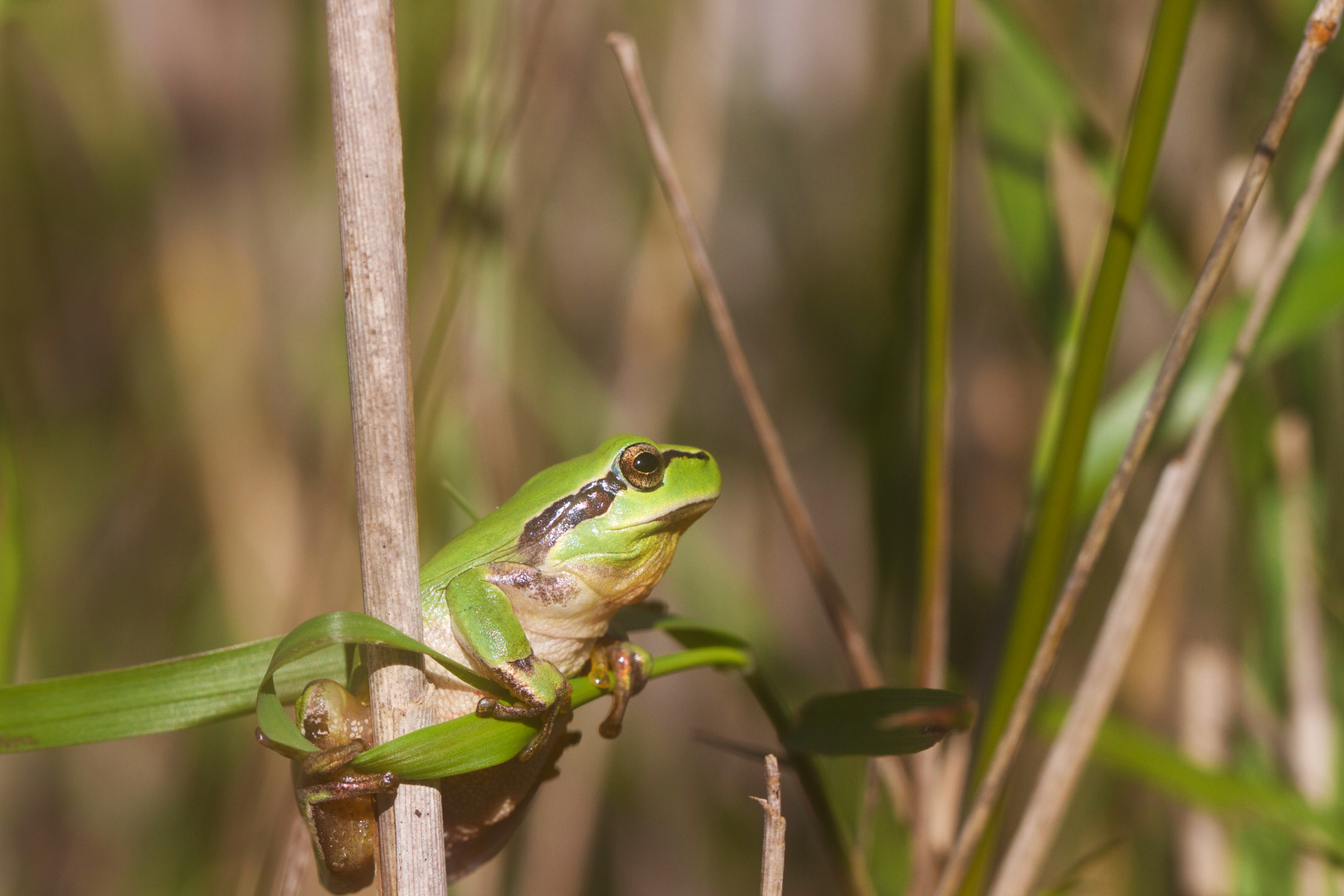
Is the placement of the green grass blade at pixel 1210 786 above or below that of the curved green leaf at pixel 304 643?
below

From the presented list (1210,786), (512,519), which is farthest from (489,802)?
(1210,786)

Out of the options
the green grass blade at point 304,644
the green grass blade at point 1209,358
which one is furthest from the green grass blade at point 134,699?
the green grass blade at point 1209,358

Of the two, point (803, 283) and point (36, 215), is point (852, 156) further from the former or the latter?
point (36, 215)

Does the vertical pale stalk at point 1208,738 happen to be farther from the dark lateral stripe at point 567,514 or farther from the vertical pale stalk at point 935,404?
the dark lateral stripe at point 567,514

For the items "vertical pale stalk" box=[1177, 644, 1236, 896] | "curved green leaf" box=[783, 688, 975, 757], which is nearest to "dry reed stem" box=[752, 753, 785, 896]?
"curved green leaf" box=[783, 688, 975, 757]

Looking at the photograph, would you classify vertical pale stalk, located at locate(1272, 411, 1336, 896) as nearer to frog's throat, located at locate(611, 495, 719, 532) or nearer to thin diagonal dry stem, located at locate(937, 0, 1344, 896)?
thin diagonal dry stem, located at locate(937, 0, 1344, 896)

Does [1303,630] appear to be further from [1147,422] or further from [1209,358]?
[1147,422]
